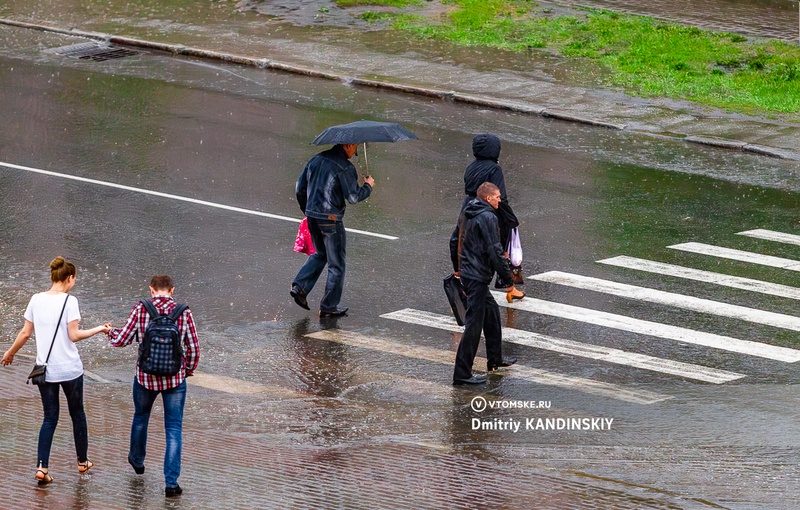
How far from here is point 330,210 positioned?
1298 cm

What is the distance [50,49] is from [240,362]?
15149 mm

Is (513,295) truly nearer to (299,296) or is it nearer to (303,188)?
(299,296)

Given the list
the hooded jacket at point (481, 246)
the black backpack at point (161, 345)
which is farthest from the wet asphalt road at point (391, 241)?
the black backpack at point (161, 345)

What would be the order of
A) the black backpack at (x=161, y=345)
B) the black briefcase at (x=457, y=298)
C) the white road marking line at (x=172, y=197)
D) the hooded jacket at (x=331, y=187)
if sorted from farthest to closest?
1. the white road marking line at (x=172, y=197)
2. the hooded jacket at (x=331, y=187)
3. the black briefcase at (x=457, y=298)
4. the black backpack at (x=161, y=345)

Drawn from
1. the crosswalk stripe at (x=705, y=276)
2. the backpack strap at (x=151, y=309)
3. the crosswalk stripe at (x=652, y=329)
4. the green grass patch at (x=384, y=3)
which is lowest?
the crosswalk stripe at (x=652, y=329)

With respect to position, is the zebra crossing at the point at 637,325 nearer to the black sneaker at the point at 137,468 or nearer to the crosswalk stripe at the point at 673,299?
the crosswalk stripe at the point at 673,299

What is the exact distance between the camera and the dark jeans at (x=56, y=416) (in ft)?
28.7

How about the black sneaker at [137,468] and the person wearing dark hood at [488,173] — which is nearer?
the black sneaker at [137,468]

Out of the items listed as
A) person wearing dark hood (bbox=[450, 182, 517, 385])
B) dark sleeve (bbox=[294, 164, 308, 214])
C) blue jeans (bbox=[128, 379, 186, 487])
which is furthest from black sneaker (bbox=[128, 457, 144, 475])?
dark sleeve (bbox=[294, 164, 308, 214])

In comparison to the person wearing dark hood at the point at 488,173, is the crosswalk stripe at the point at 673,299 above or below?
below

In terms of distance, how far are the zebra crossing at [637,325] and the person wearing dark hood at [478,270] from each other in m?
0.52

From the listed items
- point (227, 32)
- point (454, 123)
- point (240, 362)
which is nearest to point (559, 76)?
point (454, 123)

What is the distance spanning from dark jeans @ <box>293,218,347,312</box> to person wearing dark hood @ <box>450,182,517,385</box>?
198 cm

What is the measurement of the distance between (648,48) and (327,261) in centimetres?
1376
